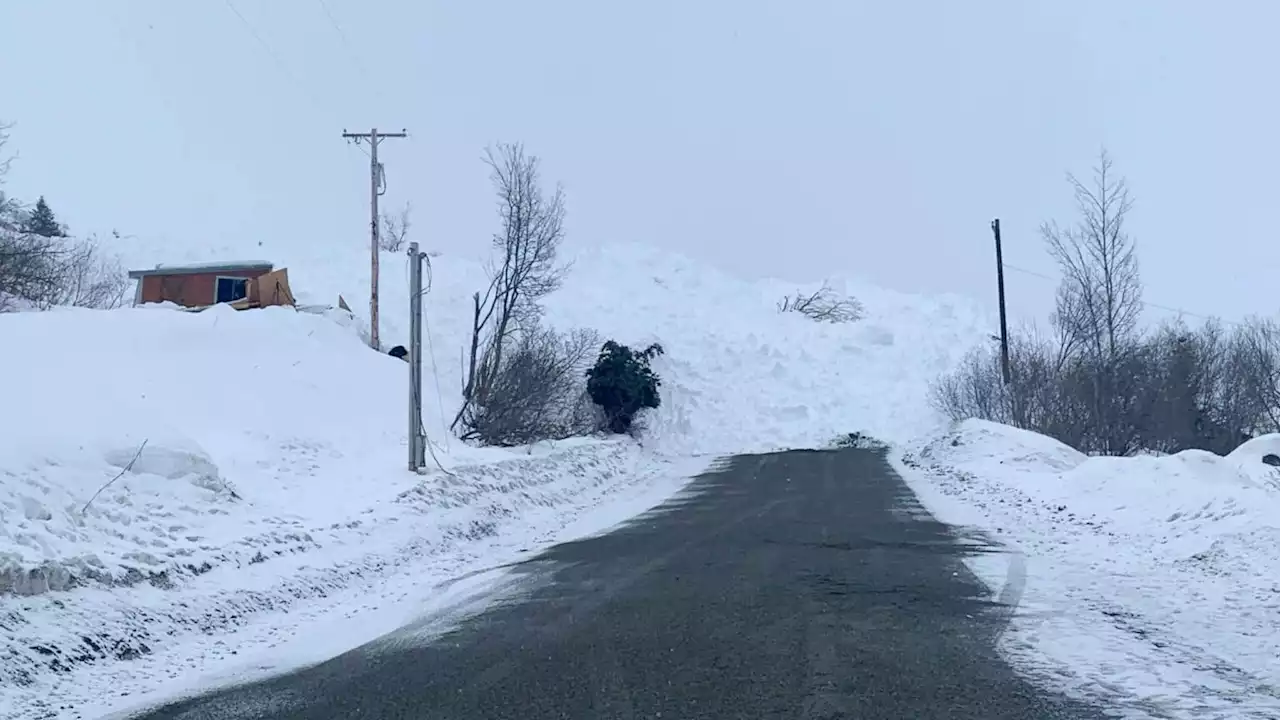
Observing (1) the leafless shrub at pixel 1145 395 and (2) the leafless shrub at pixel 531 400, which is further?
(1) the leafless shrub at pixel 1145 395

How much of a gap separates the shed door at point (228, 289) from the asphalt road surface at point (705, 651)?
89.5ft

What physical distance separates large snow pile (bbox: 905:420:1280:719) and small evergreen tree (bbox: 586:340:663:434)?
1689 centimetres

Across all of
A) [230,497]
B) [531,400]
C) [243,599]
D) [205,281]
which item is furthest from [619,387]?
[243,599]

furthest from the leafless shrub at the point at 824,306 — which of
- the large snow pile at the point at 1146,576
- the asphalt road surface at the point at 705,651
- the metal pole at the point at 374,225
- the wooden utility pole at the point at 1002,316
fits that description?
the asphalt road surface at the point at 705,651

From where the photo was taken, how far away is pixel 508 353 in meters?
34.2

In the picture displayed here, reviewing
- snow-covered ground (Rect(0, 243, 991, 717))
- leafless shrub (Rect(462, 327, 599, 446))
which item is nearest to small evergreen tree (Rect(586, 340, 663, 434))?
leafless shrub (Rect(462, 327, 599, 446))

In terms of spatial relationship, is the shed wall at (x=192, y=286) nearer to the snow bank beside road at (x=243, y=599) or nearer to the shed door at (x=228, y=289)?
the shed door at (x=228, y=289)

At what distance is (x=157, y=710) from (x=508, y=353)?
2744cm

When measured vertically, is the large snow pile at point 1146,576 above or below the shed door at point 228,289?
below

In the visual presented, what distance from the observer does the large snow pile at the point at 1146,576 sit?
6988 mm

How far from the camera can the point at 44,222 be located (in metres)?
54.3

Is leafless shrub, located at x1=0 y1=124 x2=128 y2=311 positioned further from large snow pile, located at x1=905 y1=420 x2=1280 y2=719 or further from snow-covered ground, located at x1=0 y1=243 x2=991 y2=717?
large snow pile, located at x1=905 y1=420 x2=1280 y2=719

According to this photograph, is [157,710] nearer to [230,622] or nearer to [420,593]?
[230,622]

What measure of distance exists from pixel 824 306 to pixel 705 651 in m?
48.9
